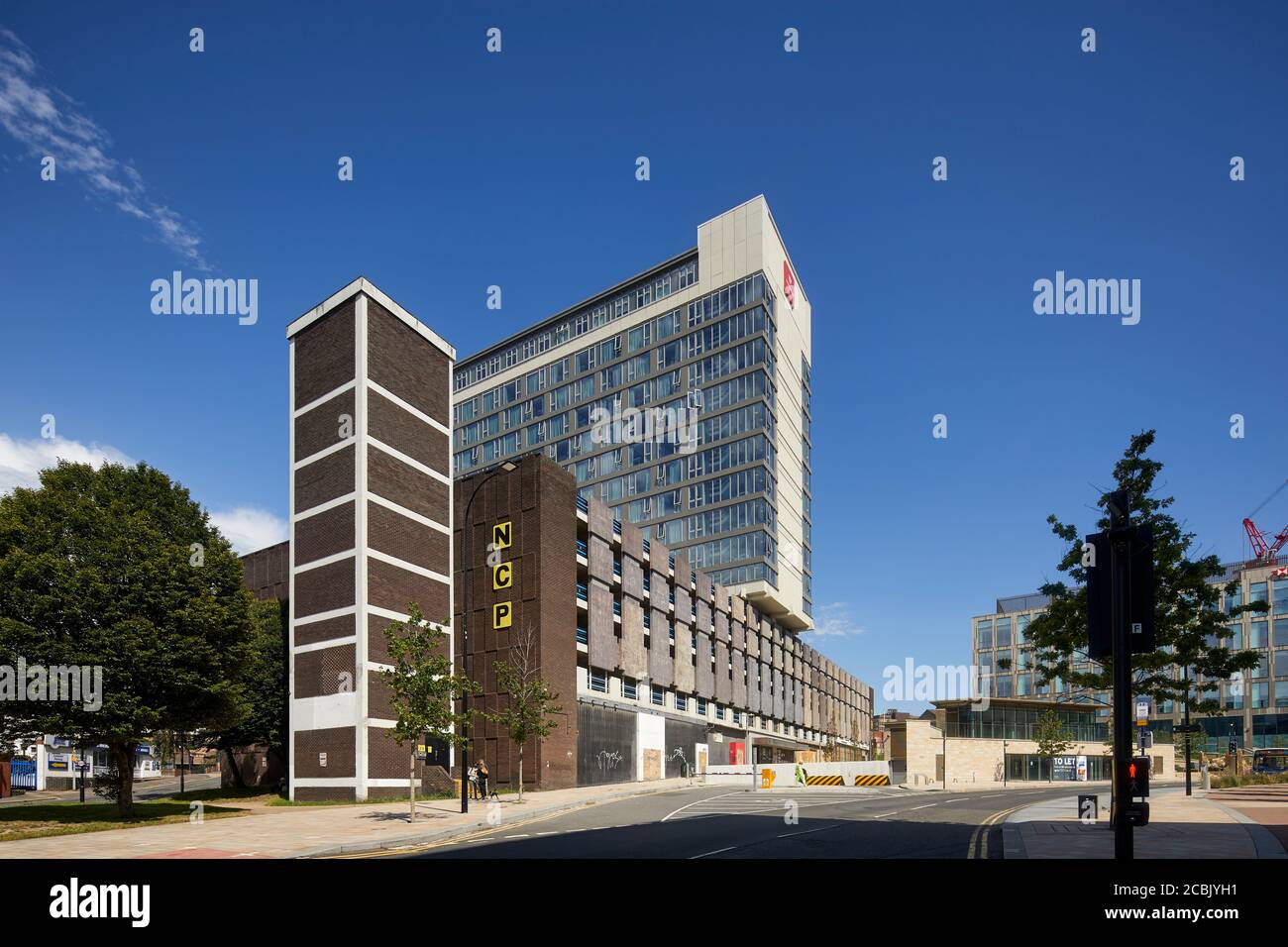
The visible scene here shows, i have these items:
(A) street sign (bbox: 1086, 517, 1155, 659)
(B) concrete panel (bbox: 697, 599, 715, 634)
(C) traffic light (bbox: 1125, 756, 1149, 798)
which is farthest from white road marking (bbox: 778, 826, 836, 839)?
(B) concrete panel (bbox: 697, 599, 715, 634)

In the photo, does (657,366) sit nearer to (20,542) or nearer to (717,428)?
(717,428)

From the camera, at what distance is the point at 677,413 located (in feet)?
335

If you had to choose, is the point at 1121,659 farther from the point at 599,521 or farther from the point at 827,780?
the point at 599,521

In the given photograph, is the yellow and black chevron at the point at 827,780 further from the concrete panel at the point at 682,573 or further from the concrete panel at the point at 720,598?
the concrete panel at the point at 720,598

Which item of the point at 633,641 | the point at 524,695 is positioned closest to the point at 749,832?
the point at 524,695

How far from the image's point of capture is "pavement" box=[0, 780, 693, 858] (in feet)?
67.5

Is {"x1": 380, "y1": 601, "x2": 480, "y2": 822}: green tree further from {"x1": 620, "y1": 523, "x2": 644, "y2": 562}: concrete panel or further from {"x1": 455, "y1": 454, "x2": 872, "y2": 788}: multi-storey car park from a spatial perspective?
{"x1": 620, "y1": 523, "x2": 644, "y2": 562}: concrete panel

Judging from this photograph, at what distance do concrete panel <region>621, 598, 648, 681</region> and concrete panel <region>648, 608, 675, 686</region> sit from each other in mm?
1656

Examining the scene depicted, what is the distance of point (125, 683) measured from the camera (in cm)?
3198

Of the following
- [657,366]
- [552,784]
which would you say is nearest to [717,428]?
[657,366]

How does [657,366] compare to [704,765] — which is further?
[657,366]
